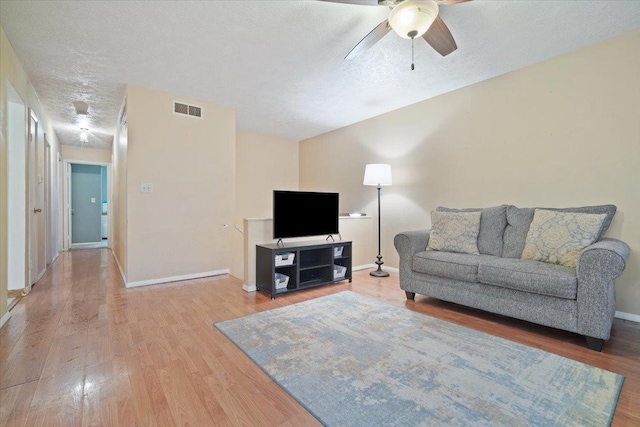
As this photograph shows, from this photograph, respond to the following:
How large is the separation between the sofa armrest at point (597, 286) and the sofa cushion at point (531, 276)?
64mm

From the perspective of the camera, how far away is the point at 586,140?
265 centimetres

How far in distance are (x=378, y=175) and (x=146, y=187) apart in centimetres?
287

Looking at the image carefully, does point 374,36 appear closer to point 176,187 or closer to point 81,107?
point 176,187

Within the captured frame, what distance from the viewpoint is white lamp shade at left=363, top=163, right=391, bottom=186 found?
392 centimetres

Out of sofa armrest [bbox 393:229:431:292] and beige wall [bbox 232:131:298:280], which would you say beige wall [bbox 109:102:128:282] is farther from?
sofa armrest [bbox 393:229:431:292]

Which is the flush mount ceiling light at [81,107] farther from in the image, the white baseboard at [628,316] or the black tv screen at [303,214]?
the white baseboard at [628,316]

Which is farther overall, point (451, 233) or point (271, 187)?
point (271, 187)

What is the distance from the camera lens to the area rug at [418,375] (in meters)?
1.34

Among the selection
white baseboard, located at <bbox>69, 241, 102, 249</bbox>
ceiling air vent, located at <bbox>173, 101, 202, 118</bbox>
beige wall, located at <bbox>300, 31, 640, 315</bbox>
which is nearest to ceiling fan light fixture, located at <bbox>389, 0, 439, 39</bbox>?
beige wall, located at <bbox>300, 31, 640, 315</bbox>

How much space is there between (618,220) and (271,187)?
496 centimetres

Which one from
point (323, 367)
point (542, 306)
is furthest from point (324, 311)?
point (542, 306)

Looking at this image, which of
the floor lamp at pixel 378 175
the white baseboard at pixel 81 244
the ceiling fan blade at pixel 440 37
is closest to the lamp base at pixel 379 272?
the floor lamp at pixel 378 175

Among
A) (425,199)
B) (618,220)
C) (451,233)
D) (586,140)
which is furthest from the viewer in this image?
(425,199)

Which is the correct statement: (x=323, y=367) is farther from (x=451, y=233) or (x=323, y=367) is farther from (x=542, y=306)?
(x=451, y=233)
